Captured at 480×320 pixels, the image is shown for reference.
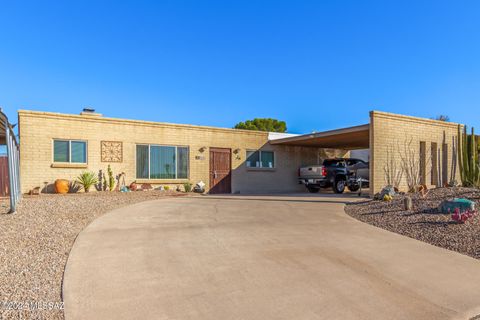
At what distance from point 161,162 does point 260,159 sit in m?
5.57

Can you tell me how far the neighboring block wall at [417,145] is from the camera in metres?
12.2

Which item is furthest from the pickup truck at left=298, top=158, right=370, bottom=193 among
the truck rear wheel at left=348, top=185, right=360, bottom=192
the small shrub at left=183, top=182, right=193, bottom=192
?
the small shrub at left=183, top=182, right=193, bottom=192

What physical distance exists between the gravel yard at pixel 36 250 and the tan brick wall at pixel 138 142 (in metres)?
5.01

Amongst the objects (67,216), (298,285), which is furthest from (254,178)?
(298,285)

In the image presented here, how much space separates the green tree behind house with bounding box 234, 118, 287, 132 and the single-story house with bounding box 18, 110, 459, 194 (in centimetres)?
2461

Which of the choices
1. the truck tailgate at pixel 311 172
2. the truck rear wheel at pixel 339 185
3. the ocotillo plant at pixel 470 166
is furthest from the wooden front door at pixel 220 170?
the ocotillo plant at pixel 470 166

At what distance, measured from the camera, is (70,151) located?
13938 mm

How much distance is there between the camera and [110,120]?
1470 centimetres

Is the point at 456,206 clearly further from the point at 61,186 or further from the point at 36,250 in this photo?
the point at 61,186

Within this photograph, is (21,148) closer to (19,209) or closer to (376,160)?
(19,209)

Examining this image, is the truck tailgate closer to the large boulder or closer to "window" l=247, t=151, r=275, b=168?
"window" l=247, t=151, r=275, b=168

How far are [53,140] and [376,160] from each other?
12828mm

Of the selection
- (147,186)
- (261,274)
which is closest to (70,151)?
(147,186)

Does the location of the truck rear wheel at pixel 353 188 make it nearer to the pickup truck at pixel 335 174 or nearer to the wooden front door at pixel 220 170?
the pickup truck at pixel 335 174
